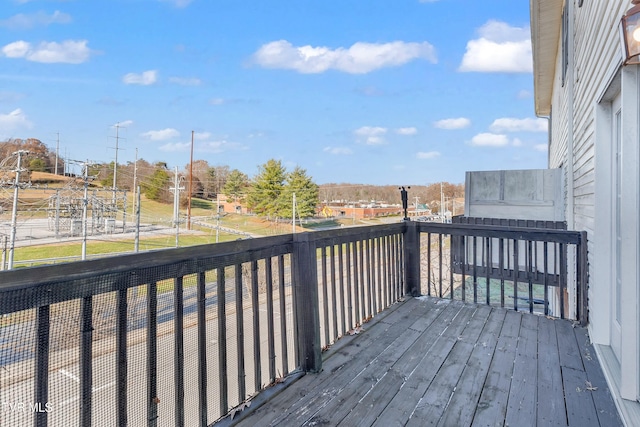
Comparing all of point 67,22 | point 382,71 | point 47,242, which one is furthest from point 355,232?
point 67,22

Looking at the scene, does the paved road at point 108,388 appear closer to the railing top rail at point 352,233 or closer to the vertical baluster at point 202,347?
the vertical baluster at point 202,347

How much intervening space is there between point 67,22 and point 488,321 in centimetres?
2577

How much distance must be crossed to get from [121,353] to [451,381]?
1737 mm

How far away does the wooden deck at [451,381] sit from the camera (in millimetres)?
1636

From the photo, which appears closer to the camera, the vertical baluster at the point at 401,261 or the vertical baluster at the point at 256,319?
the vertical baluster at the point at 256,319

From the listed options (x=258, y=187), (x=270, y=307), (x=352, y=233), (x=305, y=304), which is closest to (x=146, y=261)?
(x=270, y=307)

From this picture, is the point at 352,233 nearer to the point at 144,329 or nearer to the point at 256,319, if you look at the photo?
the point at 256,319

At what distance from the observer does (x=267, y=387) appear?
1.87 m

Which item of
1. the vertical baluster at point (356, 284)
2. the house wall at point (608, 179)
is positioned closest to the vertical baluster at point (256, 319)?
the vertical baluster at point (356, 284)

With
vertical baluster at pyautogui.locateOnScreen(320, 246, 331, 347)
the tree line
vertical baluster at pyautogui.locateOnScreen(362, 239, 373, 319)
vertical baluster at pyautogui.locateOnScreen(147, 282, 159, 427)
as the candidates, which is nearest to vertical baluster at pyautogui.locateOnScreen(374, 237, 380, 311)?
vertical baluster at pyautogui.locateOnScreen(362, 239, 373, 319)

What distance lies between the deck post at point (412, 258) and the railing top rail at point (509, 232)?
116 millimetres

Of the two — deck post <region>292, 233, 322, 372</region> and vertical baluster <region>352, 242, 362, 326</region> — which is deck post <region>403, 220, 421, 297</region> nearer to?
vertical baluster <region>352, 242, 362, 326</region>

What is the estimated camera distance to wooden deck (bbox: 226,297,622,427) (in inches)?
64.4

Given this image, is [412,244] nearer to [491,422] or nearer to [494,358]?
[494,358]
